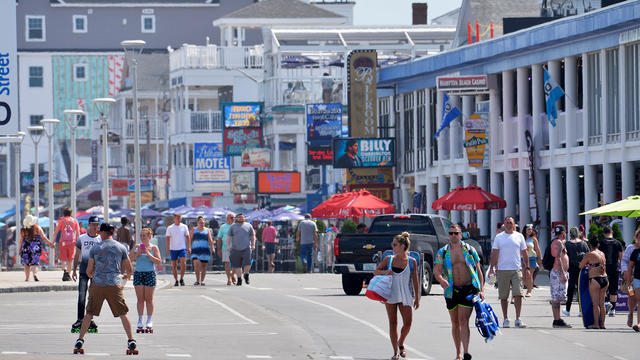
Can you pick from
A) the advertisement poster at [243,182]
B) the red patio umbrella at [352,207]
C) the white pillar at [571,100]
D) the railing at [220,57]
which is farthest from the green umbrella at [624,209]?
the railing at [220,57]

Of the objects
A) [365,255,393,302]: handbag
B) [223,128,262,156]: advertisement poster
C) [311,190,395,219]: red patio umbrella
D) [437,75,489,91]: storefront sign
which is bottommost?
[365,255,393,302]: handbag

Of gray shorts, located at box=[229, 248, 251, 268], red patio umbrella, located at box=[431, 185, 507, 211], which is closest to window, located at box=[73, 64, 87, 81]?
red patio umbrella, located at box=[431, 185, 507, 211]

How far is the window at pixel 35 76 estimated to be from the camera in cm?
11750

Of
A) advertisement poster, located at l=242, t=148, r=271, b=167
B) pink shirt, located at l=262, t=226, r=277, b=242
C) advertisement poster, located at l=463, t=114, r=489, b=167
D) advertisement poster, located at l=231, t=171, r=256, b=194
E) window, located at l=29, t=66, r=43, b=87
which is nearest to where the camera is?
pink shirt, located at l=262, t=226, r=277, b=242

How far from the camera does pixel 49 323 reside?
25.0m

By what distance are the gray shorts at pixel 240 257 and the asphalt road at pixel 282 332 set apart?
4.22m

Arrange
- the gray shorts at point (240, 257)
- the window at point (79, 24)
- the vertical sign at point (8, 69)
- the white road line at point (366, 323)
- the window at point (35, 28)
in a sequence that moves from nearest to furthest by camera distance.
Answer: the white road line at point (366, 323), the gray shorts at point (240, 257), the vertical sign at point (8, 69), the window at point (35, 28), the window at point (79, 24)

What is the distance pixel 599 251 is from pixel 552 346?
454 cm

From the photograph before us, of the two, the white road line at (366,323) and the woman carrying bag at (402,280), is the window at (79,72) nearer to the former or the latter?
the white road line at (366,323)

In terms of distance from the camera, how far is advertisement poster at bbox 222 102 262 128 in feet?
249

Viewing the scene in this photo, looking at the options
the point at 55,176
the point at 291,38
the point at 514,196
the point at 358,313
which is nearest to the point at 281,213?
the point at 514,196

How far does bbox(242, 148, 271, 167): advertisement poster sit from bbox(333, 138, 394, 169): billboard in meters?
17.9

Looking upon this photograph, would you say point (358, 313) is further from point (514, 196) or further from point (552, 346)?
point (514, 196)

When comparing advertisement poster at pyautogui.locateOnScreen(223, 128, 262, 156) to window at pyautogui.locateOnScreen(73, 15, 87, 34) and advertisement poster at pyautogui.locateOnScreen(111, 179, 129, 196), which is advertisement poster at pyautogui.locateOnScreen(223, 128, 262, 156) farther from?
window at pyautogui.locateOnScreen(73, 15, 87, 34)
